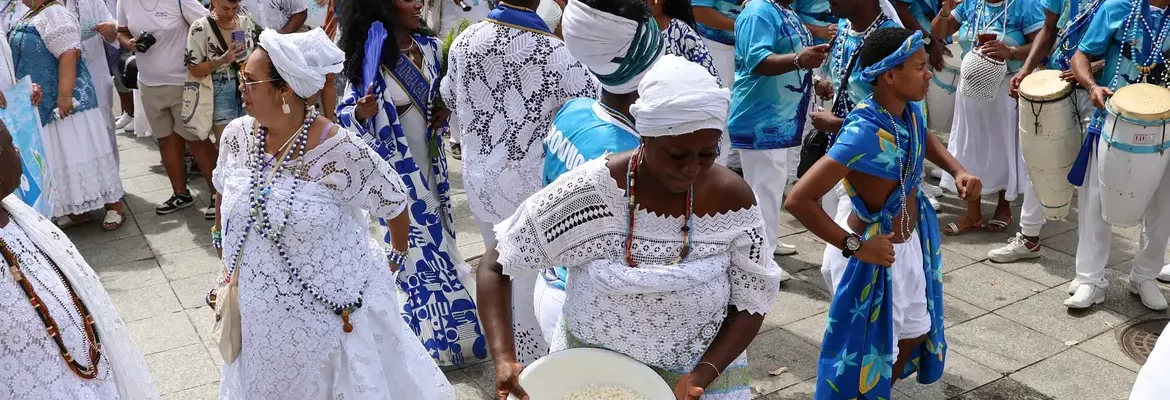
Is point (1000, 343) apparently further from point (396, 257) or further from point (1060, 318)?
point (396, 257)

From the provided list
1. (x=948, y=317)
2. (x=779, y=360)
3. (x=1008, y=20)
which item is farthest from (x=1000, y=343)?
(x=1008, y=20)

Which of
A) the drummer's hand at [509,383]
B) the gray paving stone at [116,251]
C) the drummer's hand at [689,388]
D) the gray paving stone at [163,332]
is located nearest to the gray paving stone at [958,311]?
the drummer's hand at [689,388]

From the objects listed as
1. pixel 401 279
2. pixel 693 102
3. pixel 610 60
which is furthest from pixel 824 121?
pixel 693 102

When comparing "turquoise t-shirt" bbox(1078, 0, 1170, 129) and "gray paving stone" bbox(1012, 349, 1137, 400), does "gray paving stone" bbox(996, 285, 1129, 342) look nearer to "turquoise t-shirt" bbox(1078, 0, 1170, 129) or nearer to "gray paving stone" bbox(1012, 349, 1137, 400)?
"gray paving stone" bbox(1012, 349, 1137, 400)

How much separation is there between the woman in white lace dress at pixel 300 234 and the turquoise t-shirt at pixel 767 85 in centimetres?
275

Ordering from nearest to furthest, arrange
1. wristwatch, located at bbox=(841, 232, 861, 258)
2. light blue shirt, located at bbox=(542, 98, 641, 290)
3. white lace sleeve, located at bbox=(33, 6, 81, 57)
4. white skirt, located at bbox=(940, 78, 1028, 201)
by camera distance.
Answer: light blue shirt, located at bbox=(542, 98, 641, 290)
wristwatch, located at bbox=(841, 232, 861, 258)
white lace sleeve, located at bbox=(33, 6, 81, 57)
white skirt, located at bbox=(940, 78, 1028, 201)

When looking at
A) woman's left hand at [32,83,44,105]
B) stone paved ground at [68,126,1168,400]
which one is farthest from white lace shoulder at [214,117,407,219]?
woman's left hand at [32,83,44,105]

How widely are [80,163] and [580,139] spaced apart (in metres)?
5.91

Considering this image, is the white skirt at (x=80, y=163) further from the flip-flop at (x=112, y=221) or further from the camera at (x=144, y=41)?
the camera at (x=144, y=41)

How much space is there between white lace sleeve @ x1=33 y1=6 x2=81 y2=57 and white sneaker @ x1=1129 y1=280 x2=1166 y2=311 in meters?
6.91

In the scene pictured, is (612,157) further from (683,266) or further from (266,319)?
(266,319)

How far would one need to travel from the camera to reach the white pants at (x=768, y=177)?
263 inches

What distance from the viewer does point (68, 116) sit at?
821 centimetres

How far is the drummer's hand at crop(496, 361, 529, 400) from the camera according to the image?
298 cm
